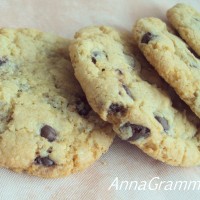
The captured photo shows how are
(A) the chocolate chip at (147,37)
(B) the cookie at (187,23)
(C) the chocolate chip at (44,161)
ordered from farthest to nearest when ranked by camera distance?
(B) the cookie at (187,23), (A) the chocolate chip at (147,37), (C) the chocolate chip at (44,161)

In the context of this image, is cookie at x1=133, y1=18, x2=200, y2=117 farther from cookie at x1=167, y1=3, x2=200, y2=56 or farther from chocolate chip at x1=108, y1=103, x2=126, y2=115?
chocolate chip at x1=108, y1=103, x2=126, y2=115

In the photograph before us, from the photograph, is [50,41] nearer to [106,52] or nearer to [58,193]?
[106,52]

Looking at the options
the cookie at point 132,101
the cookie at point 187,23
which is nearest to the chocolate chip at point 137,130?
the cookie at point 132,101

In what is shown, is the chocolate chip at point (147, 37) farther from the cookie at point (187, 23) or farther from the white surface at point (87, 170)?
the white surface at point (87, 170)

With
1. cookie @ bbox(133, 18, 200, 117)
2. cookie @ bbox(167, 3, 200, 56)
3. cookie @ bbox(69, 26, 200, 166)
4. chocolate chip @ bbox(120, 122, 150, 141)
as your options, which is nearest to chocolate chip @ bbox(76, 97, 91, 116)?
cookie @ bbox(69, 26, 200, 166)

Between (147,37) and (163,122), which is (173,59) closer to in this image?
(147,37)

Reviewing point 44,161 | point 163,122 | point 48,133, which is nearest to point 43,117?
point 48,133
